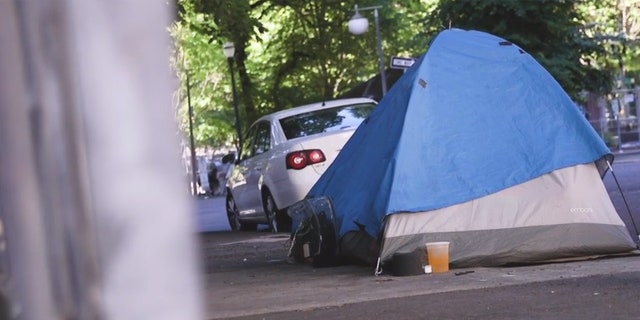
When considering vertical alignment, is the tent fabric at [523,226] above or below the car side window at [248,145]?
below

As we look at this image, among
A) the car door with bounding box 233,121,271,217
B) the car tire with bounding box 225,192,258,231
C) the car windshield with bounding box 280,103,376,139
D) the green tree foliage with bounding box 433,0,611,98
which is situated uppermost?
the green tree foliage with bounding box 433,0,611,98

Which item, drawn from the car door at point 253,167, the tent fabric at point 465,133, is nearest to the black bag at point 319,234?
the tent fabric at point 465,133

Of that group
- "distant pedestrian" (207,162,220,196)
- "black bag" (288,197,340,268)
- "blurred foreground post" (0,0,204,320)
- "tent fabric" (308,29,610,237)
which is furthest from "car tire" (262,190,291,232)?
"distant pedestrian" (207,162,220,196)

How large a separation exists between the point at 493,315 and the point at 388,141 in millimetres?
3095

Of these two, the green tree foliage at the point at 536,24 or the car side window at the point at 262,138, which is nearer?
the car side window at the point at 262,138

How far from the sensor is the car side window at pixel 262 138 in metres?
15.5

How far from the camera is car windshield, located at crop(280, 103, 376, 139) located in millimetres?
15242

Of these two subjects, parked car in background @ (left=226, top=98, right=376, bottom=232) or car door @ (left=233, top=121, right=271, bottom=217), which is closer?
parked car in background @ (left=226, top=98, right=376, bottom=232)

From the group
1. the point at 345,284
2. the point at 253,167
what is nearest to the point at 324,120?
the point at 253,167

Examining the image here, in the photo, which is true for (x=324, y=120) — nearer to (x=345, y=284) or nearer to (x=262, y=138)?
(x=262, y=138)

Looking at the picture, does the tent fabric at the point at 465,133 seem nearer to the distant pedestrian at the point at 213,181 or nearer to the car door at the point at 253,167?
the car door at the point at 253,167

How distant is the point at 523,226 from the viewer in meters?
9.50

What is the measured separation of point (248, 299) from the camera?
28.7 feet

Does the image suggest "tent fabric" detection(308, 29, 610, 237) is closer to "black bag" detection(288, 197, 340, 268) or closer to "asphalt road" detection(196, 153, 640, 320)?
"black bag" detection(288, 197, 340, 268)
